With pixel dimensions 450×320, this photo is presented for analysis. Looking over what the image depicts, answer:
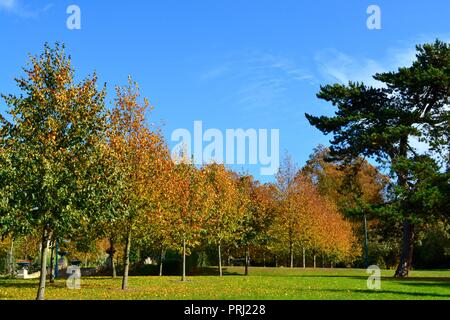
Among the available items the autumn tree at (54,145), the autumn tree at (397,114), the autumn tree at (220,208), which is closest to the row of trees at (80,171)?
the autumn tree at (54,145)

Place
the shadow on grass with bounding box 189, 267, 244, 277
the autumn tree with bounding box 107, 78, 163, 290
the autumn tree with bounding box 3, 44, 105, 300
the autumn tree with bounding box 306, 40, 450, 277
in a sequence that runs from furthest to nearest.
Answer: the shadow on grass with bounding box 189, 267, 244, 277 < the autumn tree with bounding box 306, 40, 450, 277 < the autumn tree with bounding box 107, 78, 163, 290 < the autumn tree with bounding box 3, 44, 105, 300

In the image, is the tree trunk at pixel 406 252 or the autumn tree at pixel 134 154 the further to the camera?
the tree trunk at pixel 406 252

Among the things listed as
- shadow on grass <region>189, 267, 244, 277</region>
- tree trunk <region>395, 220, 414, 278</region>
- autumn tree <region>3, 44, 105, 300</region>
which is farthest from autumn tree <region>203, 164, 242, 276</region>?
autumn tree <region>3, 44, 105, 300</region>

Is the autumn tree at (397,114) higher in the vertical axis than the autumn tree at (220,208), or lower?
higher

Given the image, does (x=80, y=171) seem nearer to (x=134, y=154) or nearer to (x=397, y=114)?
(x=134, y=154)

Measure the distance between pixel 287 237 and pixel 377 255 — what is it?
1883 centimetres

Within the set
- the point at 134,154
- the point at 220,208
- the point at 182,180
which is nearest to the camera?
the point at 134,154

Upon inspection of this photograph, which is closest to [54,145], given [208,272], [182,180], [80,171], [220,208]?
[80,171]

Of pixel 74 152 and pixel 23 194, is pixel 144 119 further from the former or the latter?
pixel 23 194

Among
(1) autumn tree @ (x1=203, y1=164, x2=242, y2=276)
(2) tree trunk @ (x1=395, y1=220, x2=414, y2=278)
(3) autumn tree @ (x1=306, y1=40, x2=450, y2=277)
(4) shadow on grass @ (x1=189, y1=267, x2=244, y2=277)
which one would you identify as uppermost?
(3) autumn tree @ (x1=306, y1=40, x2=450, y2=277)

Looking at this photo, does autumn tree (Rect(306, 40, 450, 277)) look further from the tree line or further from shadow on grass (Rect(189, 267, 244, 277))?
shadow on grass (Rect(189, 267, 244, 277))

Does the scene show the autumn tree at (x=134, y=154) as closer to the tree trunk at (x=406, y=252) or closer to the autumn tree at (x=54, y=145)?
the autumn tree at (x=54, y=145)

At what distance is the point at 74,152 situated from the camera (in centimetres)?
1958
